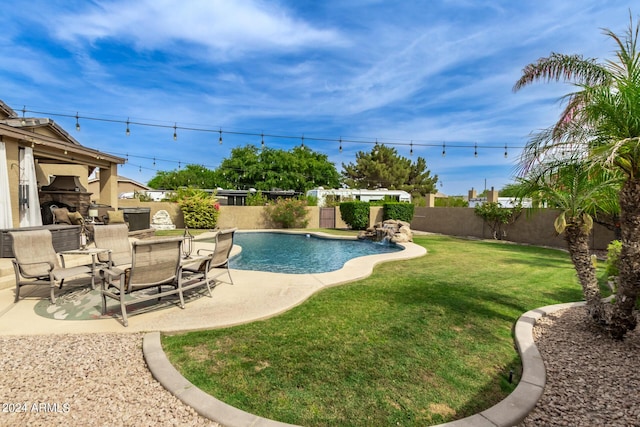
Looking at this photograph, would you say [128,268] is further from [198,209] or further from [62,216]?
[198,209]

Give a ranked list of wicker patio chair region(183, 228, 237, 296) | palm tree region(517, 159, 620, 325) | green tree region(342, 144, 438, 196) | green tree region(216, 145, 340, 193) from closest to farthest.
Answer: palm tree region(517, 159, 620, 325)
wicker patio chair region(183, 228, 237, 296)
green tree region(216, 145, 340, 193)
green tree region(342, 144, 438, 196)

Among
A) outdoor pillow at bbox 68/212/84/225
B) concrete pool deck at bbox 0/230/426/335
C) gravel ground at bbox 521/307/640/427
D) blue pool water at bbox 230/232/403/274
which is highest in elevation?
outdoor pillow at bbox 68/212/84/225

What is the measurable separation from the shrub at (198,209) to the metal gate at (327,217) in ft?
22.4

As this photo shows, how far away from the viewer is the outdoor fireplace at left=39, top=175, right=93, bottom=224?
10727 millimetres

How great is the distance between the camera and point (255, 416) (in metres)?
2.08

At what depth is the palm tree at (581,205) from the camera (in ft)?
11.4

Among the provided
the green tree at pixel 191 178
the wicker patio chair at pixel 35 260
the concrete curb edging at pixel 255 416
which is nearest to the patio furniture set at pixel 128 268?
the wicker patio chair at pixel 35 260

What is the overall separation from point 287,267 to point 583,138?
681 centimetres

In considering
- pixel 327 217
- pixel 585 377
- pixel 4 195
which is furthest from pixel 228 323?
pixel 327 217

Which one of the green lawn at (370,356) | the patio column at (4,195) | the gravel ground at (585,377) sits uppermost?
the patio column at (4,195)

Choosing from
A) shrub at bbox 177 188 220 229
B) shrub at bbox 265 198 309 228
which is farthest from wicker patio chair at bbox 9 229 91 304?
shrub at bbox 265 198 309 228

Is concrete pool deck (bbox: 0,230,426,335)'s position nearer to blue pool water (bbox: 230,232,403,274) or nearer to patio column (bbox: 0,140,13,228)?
blue pool water (bbox: 230,232,403,274)

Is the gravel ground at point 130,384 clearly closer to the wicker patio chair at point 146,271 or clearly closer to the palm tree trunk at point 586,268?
the palm tree trunk at point 586,268

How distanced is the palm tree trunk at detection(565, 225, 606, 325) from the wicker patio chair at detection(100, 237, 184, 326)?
4909 mm
